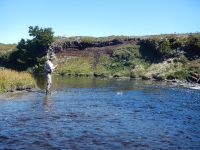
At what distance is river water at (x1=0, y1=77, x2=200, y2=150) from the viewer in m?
13.7

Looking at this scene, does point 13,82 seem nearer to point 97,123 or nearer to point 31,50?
point 97,123

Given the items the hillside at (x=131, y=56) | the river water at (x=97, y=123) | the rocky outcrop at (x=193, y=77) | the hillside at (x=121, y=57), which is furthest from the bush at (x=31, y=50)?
the river water at (x=97, y=123)

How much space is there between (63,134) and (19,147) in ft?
7.99

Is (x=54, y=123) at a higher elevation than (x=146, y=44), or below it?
below

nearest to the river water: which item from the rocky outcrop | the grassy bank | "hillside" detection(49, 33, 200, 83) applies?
the grassy bank

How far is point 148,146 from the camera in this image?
1336 centimetres

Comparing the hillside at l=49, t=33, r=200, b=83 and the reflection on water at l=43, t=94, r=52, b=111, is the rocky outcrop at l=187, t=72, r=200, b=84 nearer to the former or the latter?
the hillside at l=49, t=33, r=200, b=83

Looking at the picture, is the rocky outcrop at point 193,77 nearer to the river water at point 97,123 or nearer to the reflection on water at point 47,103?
the river water at point 97,123

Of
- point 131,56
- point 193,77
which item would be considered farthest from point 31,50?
point 193,77

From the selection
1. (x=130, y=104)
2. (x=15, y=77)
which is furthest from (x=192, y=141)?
(x=15, y=77)

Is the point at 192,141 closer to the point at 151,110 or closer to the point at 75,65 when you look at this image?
the point at 151,110

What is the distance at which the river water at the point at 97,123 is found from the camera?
44.9 feet

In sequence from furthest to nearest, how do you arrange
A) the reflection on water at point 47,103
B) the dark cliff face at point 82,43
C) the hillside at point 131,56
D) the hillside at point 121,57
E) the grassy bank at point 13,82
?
1. the dark cliff face at point 82,43
2. the hillside at point 121,57
3. the hillside at point 131,56
4. the grassy bank at point 13,82
5. the reflection on water at point 47,103

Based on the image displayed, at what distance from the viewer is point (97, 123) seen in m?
17.4
